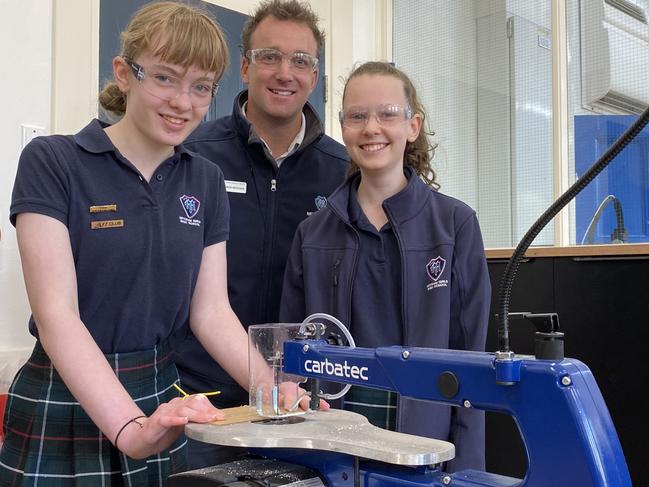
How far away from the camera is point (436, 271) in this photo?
60.6 inches

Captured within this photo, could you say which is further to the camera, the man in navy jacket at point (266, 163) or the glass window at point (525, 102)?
the glass window at point (525, 102)

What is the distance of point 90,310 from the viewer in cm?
122

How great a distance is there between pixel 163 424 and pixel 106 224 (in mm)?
402

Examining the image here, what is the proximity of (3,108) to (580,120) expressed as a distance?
2.79m

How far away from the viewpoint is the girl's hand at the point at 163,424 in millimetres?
1004

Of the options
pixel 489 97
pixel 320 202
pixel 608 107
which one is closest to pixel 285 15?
pixel 320 202

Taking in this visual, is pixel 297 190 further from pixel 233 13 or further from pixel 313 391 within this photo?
pixel 233 13

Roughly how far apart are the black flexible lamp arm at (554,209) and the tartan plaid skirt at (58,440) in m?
0.70

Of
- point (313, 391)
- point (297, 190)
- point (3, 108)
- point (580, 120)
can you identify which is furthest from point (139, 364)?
point (580, 120)

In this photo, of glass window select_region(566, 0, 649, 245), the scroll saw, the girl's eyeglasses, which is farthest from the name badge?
glass window select_region(566, 0, 649, 245)

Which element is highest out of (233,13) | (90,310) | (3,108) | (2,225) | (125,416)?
(233,13)

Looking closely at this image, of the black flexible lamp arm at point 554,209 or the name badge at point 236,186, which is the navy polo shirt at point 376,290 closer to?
the name badge at point 236,186

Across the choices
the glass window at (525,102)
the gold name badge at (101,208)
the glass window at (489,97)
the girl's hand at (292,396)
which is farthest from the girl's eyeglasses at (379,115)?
the glass window at (489,97)

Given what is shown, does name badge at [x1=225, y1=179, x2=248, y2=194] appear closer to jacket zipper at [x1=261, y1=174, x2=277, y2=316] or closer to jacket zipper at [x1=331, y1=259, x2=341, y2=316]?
jacket zipper at [x1=261, y1=174, x2=277, y2=316]
